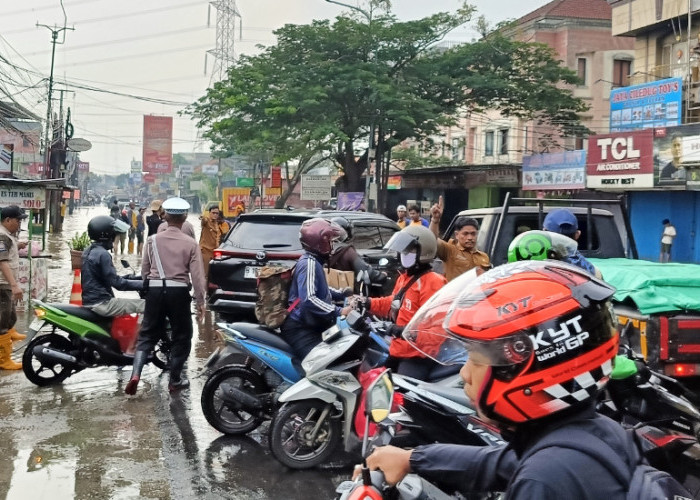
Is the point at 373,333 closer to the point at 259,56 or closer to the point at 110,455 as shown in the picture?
the point at 110,455

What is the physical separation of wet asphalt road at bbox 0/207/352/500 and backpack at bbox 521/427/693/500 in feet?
11.5

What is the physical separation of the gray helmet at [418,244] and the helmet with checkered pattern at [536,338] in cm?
319

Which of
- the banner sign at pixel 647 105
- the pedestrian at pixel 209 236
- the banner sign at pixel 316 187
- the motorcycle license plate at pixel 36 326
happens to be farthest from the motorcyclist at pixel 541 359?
the banner sign at pixel 316 187

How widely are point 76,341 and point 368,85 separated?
20.3 meters

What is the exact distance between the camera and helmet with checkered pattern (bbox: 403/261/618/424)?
1711 millimetres

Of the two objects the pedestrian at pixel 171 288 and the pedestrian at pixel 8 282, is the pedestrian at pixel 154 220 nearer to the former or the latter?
the pedestrian at pixel 8 282

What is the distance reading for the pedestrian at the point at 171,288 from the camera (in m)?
7.03

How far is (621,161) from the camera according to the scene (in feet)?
80.0

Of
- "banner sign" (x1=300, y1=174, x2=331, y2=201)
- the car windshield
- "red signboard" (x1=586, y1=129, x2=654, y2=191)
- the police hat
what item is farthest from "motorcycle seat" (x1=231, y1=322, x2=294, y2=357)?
"banner sign" (x1=300, y1=174, x2=331, y2=201)

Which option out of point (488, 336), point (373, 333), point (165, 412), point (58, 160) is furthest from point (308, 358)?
point (58, 160)

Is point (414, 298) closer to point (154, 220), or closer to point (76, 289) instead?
point (76, 289)

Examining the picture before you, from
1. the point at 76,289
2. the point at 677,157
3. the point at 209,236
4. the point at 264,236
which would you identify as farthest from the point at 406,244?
the point at 677,157

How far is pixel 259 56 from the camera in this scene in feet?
93.4

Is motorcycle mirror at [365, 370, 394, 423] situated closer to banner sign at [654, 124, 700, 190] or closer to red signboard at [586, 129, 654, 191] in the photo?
banner sign at [654, 124, 700, 190]
